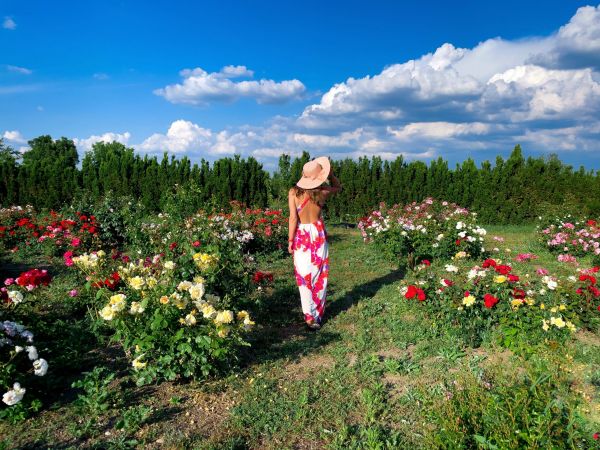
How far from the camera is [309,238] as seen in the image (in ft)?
15.5

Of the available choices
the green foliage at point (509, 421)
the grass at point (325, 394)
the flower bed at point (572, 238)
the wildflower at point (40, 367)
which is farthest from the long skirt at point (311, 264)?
the flower bed at point (572, 238)

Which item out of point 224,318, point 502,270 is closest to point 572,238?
point 502,270

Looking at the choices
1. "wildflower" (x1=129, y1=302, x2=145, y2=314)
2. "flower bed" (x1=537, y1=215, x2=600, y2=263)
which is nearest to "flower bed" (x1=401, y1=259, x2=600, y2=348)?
"wildflower" (x1=129, y1=302, x2=145, y2=314)

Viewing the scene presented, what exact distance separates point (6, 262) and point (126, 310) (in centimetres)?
598

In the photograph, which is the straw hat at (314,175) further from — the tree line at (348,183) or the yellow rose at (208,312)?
the tree line at (348,183)

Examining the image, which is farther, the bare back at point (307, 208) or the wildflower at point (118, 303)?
the bare back at point (307, 208)

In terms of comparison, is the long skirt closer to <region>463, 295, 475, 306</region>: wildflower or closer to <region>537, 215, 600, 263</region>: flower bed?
<region>463, 295, 475, 306</region>: wildflower

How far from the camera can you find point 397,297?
5629 millimetres

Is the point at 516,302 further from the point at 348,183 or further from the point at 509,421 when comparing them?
the point at 348,183

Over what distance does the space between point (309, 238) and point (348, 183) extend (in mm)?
9810

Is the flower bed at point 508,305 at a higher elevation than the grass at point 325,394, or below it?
higher

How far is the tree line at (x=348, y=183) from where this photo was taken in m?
13.4

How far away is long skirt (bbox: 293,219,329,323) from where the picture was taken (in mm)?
4703

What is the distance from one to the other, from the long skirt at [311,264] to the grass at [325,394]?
0.30m
